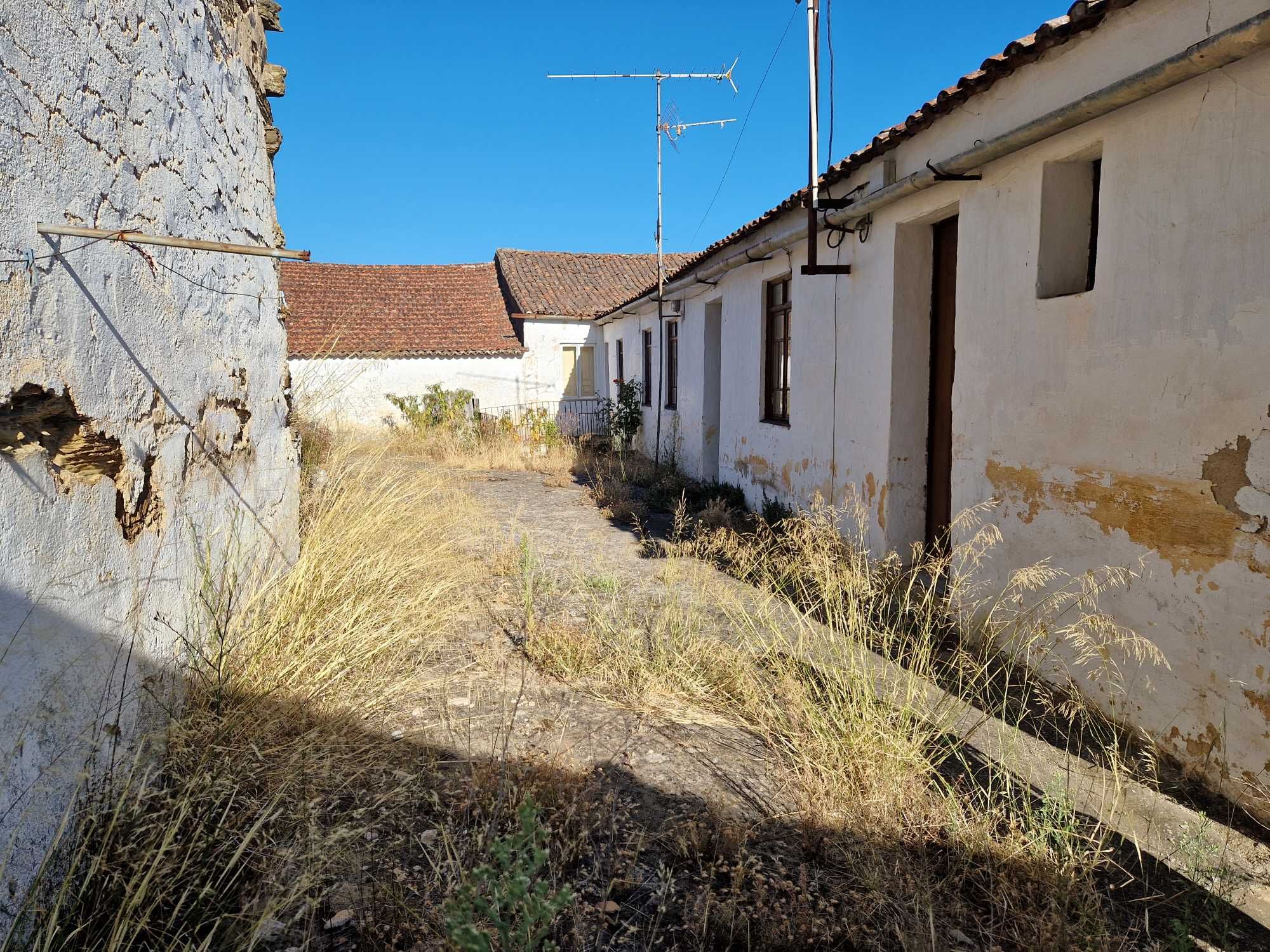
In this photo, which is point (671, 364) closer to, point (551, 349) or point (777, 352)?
point (777, 352)

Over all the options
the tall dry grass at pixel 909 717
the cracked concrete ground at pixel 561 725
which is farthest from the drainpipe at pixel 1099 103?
the cracked concrete ground at pixel 561 725

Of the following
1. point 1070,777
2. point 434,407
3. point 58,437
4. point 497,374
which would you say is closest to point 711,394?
point 1070,777

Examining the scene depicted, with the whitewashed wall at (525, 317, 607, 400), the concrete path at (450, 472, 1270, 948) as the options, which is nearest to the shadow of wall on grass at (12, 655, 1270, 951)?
the concrete path at (450, 472, 1270, 948)

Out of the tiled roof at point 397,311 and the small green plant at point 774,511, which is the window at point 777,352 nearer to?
the small green plant at point 774,511

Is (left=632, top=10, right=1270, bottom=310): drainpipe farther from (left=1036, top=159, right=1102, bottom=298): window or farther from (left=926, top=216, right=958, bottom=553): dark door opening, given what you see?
(left=926, top=216, right=958, bottom=553): dark door opening

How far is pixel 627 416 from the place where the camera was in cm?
1545

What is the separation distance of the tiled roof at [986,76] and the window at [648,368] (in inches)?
312

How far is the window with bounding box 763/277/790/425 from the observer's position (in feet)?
27.6

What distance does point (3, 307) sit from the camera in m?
1.88

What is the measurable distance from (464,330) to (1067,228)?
55.7 ft

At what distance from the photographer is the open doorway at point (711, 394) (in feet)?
36.4

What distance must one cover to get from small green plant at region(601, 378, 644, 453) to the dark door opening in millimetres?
9365

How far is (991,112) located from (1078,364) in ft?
5.54

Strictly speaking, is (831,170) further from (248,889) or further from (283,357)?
(248,889)
